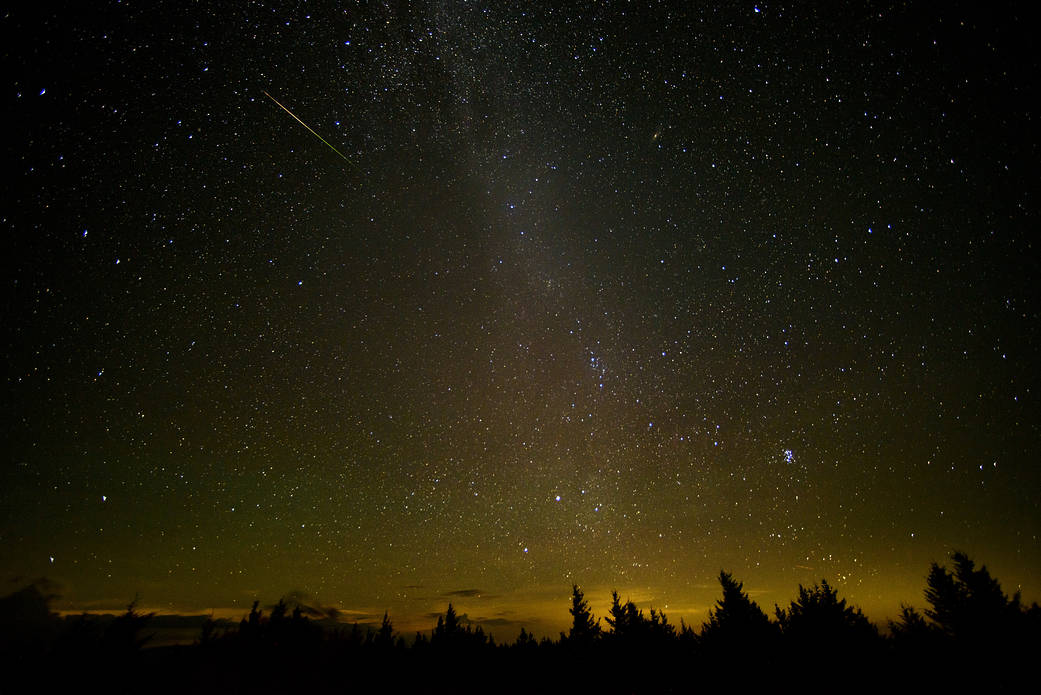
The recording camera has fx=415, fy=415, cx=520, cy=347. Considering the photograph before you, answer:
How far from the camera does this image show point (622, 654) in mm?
28359

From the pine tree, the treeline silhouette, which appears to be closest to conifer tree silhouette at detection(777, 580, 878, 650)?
the treeline silhouette

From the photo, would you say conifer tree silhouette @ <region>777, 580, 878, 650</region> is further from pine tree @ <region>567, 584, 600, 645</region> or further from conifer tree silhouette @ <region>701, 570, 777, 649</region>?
pine tree @ <region>567, 584, 600, 645</region>

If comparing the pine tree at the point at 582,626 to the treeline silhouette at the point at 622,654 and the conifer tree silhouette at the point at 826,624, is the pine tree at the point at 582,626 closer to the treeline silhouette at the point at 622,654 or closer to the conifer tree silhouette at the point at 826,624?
the treeline silhouette at the point at 622,654

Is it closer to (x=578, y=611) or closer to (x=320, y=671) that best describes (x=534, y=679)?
(x=578, y=611)

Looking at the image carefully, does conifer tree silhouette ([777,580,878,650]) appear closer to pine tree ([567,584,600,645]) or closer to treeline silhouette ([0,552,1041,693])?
treeline silhouette ([0,552,1041,693])

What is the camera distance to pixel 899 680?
56.2 ft

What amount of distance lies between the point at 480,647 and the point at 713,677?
3623 cm

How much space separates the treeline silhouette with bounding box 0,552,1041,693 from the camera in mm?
17844

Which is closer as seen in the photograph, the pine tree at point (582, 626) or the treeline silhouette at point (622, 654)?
the treeline silhouette at point (622, 654)

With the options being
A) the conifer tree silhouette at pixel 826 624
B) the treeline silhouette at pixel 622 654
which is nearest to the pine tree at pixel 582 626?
the treeline silhouette at pixel 622 654

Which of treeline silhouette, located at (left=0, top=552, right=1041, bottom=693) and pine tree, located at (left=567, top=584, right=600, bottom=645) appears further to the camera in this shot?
pine tree, located at (left=567, top=584, right=600, bottom=645)

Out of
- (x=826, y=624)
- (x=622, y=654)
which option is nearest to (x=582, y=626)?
(x=622, y=654)

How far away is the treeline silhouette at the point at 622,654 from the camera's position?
58.5 feet

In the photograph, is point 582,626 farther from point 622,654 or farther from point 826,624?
point 826,624
